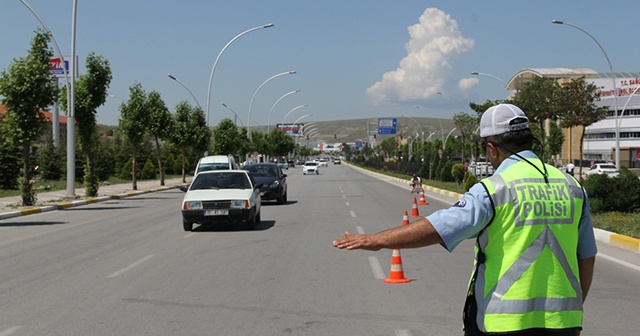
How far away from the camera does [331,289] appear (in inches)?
342

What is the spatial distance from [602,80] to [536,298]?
104m

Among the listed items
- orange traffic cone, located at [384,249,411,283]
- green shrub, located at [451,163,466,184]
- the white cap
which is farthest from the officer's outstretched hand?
green shrub, located at [451,163,466,184]

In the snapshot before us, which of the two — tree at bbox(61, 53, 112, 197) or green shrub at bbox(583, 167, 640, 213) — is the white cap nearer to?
green shrub at bbox(583, 167, 640, 213)

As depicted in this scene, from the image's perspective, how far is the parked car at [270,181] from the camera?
25.1 m

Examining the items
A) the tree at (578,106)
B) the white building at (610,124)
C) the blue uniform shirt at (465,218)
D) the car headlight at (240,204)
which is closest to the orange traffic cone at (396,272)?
the blue uniform shirt at (465,218)

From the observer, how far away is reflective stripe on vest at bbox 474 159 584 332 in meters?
2.84

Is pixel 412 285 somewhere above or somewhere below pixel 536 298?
below

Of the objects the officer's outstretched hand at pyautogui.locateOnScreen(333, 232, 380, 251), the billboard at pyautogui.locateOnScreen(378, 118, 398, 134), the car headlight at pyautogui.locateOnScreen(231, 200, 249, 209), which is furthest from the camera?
the billboard at pyautogui.locateOnScreen(378, 118, 398, 134)

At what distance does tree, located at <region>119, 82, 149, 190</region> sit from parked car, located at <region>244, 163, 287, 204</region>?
14.1 metres

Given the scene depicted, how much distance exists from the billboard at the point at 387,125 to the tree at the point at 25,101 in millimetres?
83273

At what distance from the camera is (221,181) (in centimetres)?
1745

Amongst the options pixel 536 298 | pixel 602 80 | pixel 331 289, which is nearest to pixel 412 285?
pixel 331 289

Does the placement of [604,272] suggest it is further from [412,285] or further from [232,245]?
[232,245]

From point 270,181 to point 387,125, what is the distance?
82.1 meters
